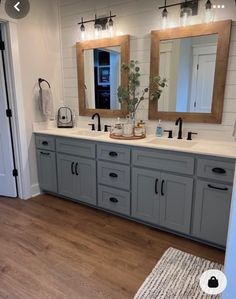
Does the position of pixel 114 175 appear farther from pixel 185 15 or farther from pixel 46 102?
pixel 185 15

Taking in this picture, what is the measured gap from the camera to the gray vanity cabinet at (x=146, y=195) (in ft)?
7.34

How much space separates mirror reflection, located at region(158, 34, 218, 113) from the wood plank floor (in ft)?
4.43

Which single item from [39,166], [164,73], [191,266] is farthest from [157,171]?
[39,166]

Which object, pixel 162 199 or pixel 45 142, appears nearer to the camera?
pixel 162 199

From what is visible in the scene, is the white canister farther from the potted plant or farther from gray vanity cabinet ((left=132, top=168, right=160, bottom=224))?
gray vanity cabinet ((left=132, top=168, right=160, bottom=224))

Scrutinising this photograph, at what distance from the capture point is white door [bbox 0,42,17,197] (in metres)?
2.81

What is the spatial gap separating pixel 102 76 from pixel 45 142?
1116 millimetres

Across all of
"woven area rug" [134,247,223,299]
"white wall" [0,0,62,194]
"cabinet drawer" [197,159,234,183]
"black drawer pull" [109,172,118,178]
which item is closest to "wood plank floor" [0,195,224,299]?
"woven area rug" [134,247,223,299]

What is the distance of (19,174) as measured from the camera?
302 cm

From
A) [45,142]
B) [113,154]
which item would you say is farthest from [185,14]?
[45,142]

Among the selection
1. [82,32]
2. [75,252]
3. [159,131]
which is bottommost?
[75,252]

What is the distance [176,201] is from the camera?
84.2 inches

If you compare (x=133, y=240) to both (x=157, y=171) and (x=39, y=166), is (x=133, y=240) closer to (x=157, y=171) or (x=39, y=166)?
(x=157, y=171)

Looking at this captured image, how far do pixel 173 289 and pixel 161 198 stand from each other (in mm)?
781
